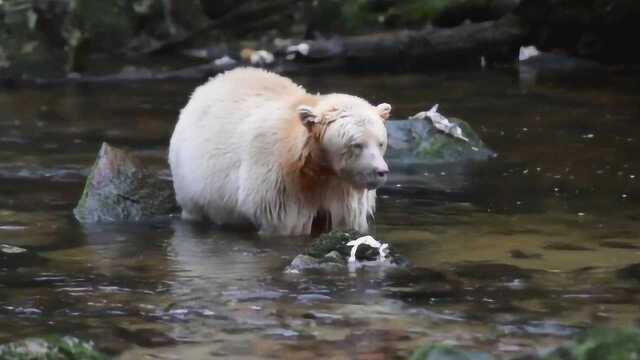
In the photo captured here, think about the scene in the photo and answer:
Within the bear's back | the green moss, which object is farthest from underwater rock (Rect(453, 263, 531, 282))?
the green moss

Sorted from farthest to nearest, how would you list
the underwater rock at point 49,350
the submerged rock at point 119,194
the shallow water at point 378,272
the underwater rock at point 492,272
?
1. the submerged rock at point 119,194
2. the underwater rock at point 492,272
3. the shallow water at point 378,272
4. the underwater rock at point 49,350

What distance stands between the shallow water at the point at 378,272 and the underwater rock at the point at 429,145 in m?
0.34

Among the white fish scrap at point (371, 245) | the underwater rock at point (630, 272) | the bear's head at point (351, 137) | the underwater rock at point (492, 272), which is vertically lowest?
the underwater rock at point (630, 272)

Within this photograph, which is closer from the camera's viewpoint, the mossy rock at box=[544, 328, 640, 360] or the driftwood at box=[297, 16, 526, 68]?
the mossy rock at box=[544, 328, 640, 360]

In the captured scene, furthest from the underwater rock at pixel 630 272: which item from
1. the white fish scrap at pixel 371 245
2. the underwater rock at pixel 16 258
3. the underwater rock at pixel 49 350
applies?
the underwater rock at pixel 16 258

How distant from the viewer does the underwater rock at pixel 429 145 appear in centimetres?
1467

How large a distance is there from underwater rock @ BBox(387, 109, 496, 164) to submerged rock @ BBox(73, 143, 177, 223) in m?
3.37

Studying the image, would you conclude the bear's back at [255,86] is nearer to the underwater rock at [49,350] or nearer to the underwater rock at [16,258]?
the underwater rock at [16,258]

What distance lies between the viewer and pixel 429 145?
584 inches

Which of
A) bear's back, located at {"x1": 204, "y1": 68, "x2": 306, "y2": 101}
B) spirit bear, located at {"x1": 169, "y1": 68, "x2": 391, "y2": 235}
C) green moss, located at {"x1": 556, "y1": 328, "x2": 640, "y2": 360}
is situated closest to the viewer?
green moss, located at {"x1": 556, "y1": 328, "x2": 640, "y2": 360}

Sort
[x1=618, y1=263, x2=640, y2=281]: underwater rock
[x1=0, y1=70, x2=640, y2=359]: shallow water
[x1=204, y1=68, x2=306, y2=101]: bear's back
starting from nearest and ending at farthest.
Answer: [x1=0, y1=70, x2=640, y2=359]: shallow water, [x1=618, y1=263, x2=640, y2=281]: underwater rock, [x1=204, y1=68, x2=306, y2=101]: bear's back

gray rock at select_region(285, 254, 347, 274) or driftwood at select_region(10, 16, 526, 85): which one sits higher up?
driftwood at select_region(10, 16, 526, 85)

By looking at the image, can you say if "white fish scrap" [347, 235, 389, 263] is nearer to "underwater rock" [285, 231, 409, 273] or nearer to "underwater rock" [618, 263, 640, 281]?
"underwater rock" [285, 231, 409, 273]

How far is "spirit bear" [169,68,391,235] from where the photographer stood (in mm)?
10016
